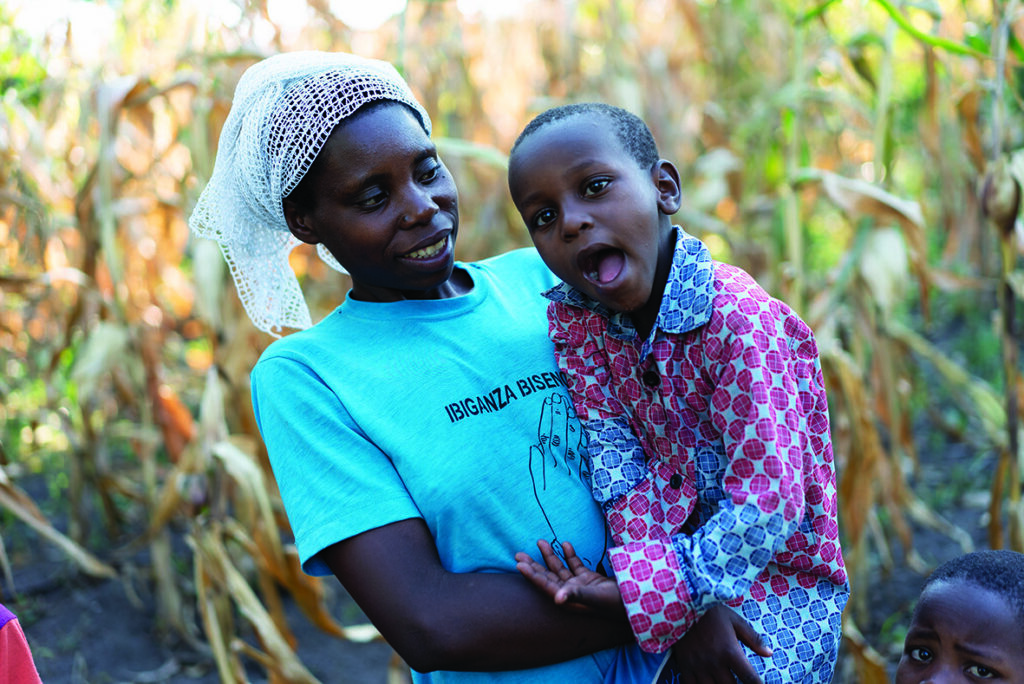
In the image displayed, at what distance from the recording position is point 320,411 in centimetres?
118

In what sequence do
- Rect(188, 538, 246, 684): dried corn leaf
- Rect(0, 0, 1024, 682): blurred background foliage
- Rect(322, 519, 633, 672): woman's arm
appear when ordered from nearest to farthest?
Rect(322, 519, 633, 672): woman's arm, Rect(188, 538, 246, 684): dried corn leaf, Rect(0, 0, 1024, 682): blurred background foliage

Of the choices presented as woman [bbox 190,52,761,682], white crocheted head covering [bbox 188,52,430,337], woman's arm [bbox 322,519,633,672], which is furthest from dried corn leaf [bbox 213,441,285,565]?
woman's arm [bbox 322,519,633,672]

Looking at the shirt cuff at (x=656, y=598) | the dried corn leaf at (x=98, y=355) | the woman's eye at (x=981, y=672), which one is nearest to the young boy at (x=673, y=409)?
the shirt cuff at (x=656, y=598)

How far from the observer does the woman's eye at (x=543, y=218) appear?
4.25 ft

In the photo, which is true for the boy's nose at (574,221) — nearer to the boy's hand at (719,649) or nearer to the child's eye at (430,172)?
the child's eye at (430,172)

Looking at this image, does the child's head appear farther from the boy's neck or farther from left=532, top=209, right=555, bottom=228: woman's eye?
left=532, top=209, right=555, bottom=228: woman's eye

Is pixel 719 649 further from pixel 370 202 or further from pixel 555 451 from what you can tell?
pixel 370 202

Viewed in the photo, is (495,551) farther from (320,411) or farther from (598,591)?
(320,411)

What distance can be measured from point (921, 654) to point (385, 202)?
1040 mm

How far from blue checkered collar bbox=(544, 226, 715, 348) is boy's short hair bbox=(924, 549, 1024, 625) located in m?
0.59

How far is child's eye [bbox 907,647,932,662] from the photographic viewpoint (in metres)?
1.36

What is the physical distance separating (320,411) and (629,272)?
1.49 ft

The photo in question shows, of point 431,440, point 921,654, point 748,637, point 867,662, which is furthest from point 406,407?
point 867,662

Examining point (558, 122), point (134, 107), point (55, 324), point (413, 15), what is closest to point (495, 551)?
point (558, 122)
